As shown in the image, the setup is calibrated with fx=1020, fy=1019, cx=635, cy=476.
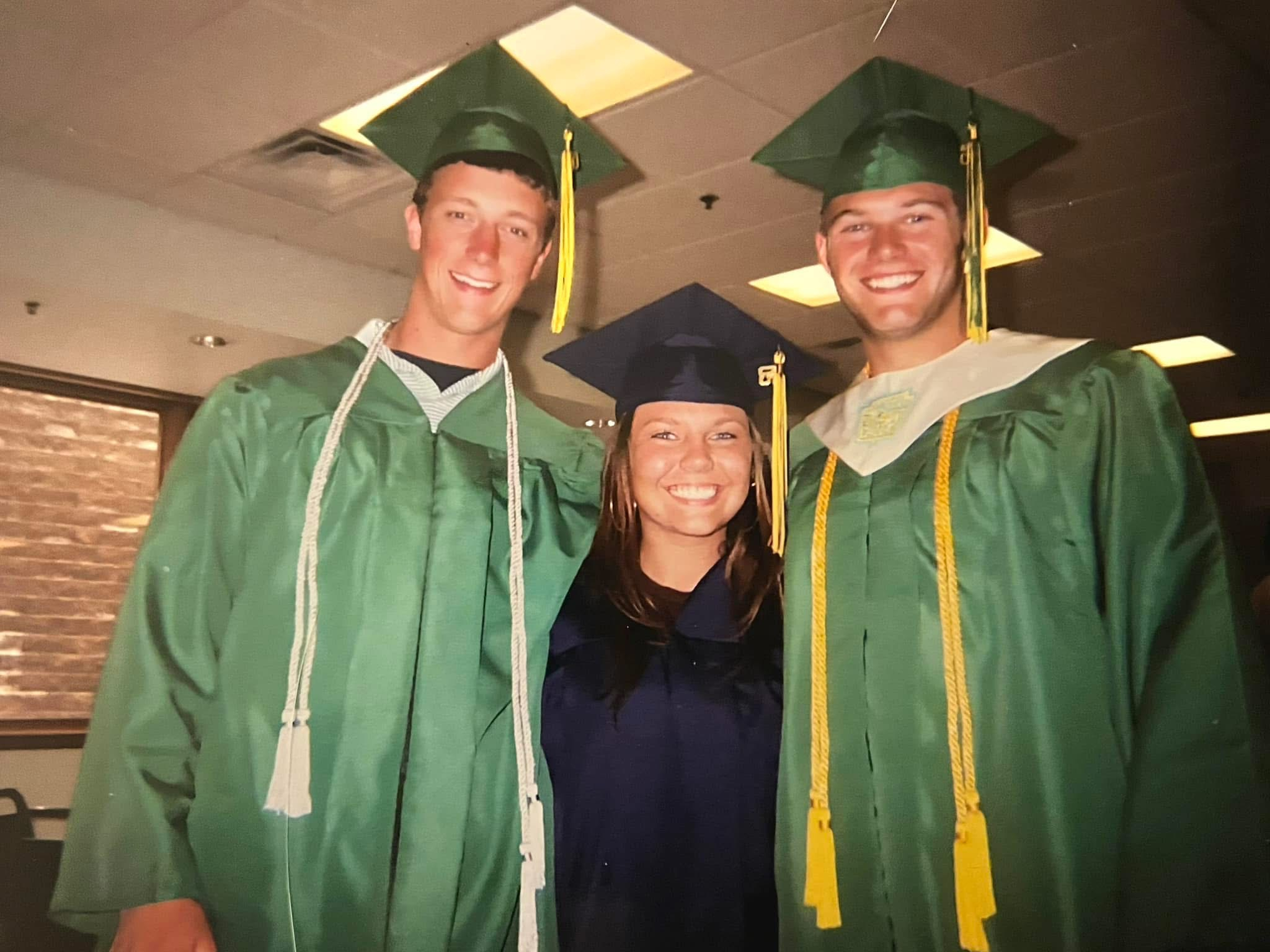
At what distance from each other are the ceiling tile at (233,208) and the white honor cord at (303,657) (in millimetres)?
290

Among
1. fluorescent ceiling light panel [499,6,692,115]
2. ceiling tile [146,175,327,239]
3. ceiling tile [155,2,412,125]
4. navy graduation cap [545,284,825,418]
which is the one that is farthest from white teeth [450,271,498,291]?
ceiling tile [155,2,412,125]

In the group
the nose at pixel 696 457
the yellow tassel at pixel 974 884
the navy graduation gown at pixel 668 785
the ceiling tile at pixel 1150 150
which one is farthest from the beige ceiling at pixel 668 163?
the yellow tassel at pixel 974 884

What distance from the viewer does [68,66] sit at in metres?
1.33

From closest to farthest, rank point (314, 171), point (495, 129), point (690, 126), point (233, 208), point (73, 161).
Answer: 1. point (495, 129)
2. point (73, 161)
3. point (233, 208)
4. point (314, 171)
5. point (690, 126)

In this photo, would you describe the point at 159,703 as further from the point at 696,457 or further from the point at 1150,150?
the point at 1150,150

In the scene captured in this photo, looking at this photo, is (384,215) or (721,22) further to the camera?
(721,22)

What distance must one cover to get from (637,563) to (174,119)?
3.35ft

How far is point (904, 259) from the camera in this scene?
34.2 inches

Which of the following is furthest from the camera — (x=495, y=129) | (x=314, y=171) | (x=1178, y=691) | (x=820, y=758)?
(x=314, y=171)

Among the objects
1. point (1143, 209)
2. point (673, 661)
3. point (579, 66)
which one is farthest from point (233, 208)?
point (1143, 209)

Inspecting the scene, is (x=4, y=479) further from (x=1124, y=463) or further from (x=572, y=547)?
(x=1124, y=463)

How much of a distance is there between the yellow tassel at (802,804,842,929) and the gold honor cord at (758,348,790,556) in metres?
0.23

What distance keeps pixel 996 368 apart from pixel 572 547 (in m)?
0.40

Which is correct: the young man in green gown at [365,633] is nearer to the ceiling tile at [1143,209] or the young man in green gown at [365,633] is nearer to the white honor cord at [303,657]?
the white honor cord at [303,657]
